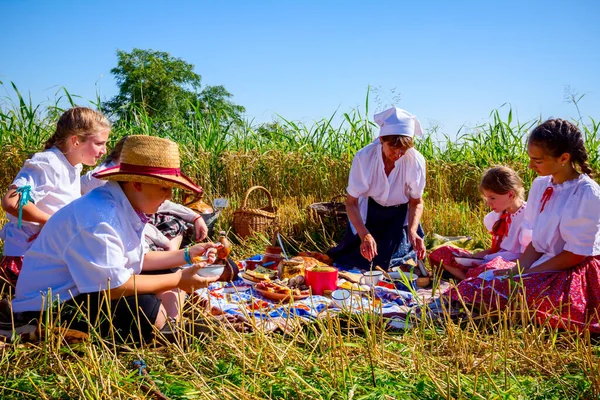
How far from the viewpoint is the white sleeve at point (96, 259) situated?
8.79 ft

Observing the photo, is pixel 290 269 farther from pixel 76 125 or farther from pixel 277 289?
pixel 76 125

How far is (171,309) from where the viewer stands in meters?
Result: 3.24

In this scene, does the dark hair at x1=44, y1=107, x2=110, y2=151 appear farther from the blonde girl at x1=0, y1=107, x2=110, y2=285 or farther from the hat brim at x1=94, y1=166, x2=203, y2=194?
the hat brim at x1=94, y1=166, x2=203, y2=194

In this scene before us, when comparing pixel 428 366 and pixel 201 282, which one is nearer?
pixel 428 366

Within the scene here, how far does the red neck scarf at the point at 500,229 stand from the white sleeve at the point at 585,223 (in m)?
1.23

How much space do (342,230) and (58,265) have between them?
402 cm

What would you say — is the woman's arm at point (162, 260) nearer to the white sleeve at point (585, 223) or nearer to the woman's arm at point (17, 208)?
the woman's arm at point (17, 208)

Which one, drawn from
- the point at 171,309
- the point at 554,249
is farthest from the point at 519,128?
the point at 171,309

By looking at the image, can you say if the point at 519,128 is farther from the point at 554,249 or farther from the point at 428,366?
the point at 428,366

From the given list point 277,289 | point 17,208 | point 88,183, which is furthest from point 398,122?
point 17,208

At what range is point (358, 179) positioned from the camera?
5.29m

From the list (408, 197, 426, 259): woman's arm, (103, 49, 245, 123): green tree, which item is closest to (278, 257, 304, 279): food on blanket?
(408, 197, 426, 259): woman's arm

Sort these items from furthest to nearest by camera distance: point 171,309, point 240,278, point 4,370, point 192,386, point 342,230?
point 342,230 < point 240,278 < point 171,309 < point 4,370 < point 192,386

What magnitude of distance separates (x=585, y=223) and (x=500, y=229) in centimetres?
134
